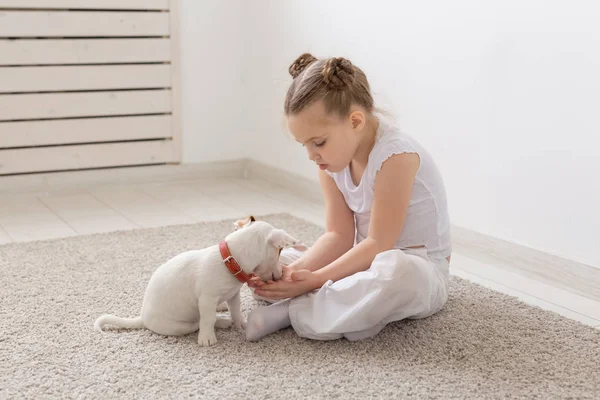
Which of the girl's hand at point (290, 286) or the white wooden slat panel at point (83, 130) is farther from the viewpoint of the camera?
the white wooden slat panel at point (83, 130)

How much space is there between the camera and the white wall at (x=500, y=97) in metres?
1.70

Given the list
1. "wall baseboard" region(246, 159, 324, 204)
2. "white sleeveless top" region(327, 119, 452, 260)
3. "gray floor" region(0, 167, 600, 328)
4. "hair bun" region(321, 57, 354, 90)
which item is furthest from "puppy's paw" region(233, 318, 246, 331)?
"wall baseboard" region(246, 159, 324, 204)

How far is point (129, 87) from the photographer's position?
2.77 m

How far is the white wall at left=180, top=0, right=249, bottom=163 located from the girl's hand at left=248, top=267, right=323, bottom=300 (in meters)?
1.59

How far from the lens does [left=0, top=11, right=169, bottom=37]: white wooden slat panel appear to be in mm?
2555

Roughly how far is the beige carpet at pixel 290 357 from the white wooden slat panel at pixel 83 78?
1.12 m

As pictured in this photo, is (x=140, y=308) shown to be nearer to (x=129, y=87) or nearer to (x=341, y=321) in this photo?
(x=341, y=321)

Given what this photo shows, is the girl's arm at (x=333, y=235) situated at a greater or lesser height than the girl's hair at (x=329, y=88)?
lesser

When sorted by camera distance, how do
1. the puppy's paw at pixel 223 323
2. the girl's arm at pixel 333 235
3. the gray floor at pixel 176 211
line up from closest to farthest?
the puppy's paw at pixel 223 323 < the girl's arm at pixel 333 235 < the gray floor at pixel 176 211

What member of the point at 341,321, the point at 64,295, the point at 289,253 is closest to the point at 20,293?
the point at 64,295

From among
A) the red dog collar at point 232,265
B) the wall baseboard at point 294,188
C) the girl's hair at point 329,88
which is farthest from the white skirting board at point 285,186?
the red dog collar at point 232,265

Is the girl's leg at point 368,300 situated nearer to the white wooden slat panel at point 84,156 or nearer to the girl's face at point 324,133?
the girl's face at point 324,133

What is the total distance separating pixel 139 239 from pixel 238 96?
3.55 ft

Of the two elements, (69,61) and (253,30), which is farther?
(253,30)
